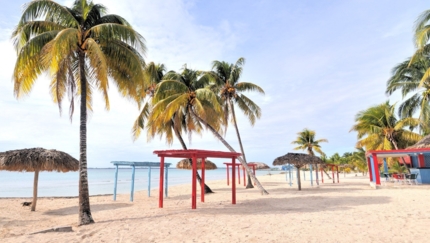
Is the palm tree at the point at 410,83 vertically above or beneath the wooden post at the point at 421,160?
above

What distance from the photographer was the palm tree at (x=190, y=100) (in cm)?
1325

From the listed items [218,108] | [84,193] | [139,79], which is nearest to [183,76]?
[218,108]

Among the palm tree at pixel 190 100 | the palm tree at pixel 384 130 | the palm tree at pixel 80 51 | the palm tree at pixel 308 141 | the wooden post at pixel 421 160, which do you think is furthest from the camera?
the palm tree at pixel 308 141

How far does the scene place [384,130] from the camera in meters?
22.0

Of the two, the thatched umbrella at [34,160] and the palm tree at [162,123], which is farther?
the palm tree at [162,123]

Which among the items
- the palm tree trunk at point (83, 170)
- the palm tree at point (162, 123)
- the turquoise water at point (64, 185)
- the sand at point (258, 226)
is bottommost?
the turquoise water at point (64, 185)

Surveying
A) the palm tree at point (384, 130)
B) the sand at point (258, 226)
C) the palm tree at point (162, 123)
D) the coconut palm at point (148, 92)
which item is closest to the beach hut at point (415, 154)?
the palm tree at point (384, 130)

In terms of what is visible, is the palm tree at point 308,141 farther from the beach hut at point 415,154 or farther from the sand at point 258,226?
the sand at point 258,226

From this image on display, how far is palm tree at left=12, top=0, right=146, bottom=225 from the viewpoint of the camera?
25.0 ft

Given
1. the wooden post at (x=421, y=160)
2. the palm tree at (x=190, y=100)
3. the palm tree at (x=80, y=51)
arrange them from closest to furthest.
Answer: the palm tree at (x=80, y=51)
the palm tree at (x=190, y=100)
the wooden post at (x=421, y=160)

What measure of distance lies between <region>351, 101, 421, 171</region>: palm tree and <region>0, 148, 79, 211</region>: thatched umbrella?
22510 mm

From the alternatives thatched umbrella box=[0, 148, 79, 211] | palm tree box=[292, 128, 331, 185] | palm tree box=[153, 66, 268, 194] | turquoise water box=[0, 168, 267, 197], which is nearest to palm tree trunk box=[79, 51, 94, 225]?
thatched umbrella box=[0, 148, 79, 211]

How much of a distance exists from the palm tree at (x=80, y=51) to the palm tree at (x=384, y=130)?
813 inches

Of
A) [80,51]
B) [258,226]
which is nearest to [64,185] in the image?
[80,51]
